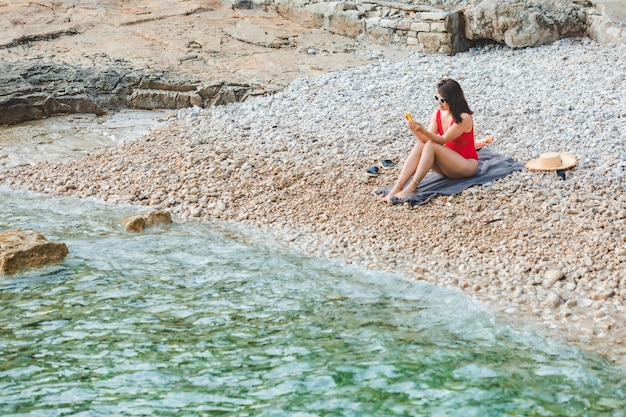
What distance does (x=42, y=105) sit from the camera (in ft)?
31.5

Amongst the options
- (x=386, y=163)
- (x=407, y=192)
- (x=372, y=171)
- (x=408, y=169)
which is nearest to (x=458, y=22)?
(x=386, y=163)

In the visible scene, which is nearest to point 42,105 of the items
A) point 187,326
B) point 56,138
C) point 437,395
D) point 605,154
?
point 56,138

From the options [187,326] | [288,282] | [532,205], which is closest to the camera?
[187,326]

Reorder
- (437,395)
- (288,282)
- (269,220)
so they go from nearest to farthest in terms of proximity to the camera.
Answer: (437,395), (288,282), (269,220)

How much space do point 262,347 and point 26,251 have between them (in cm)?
215

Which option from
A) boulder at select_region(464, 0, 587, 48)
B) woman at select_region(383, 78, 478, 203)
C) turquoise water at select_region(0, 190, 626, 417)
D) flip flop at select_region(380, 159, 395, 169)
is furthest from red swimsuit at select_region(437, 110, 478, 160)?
boulder at select_region(464, 0, 587, 48)

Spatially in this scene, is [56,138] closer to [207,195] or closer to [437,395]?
[207,195]

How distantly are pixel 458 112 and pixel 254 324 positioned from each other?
8.84ft

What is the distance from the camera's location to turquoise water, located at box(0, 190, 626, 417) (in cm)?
389

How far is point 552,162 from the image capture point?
6598 millimetres

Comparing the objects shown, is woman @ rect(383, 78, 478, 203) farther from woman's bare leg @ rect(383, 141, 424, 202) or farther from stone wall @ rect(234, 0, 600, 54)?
stone wall @ rect(234, 0, 600, 54)

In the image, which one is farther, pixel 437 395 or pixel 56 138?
pixel 56 138

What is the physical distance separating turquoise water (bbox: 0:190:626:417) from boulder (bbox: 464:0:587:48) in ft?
19.3

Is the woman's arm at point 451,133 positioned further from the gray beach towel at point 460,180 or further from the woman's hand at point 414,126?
the gray beach towel at point 460,180
